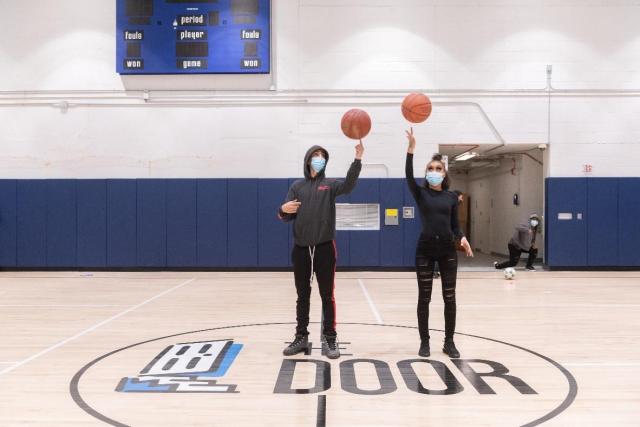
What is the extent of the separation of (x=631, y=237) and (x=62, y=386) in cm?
1274

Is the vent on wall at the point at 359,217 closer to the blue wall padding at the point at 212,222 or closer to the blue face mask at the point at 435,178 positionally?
the blue wall padding at the point at 212,222

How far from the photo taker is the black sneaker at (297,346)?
4812 mm

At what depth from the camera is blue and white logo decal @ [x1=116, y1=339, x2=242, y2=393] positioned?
12.7 ft

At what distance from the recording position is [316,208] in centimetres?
476

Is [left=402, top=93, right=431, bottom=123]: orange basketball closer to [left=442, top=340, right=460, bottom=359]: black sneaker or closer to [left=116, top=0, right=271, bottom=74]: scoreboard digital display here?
[left=442, top=340, right=460, bottom=359]: black sneaker

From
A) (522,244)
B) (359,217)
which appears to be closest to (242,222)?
(359,217)

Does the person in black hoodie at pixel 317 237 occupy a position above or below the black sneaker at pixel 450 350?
above

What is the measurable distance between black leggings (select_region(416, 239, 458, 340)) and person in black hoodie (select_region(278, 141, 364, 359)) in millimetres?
777

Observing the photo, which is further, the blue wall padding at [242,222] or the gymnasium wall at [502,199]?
the gymnasium wall at [502,199]

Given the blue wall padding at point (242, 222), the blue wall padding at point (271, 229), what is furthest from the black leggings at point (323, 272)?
the blue wall padding at point (242, 222)

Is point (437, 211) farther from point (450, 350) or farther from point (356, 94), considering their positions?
point (356, 94)

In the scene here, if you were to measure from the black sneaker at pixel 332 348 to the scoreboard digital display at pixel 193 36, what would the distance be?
899cm

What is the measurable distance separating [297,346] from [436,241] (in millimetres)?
1541

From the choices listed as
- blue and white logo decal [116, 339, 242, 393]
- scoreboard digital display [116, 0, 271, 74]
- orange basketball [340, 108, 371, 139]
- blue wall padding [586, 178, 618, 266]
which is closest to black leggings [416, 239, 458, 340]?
orange basketball [340, 108, 371, 139]
